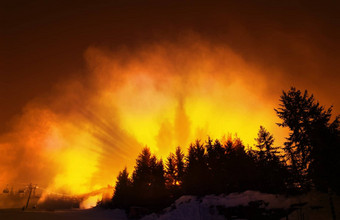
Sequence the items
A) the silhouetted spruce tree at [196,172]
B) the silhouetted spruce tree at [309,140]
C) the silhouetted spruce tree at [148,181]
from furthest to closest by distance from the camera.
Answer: the silhouetted spruce tree at [148,181] < the silhouetted spruce tree at [196,172] < the silhouetted spruce tree at [309,140]

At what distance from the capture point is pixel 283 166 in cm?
2506

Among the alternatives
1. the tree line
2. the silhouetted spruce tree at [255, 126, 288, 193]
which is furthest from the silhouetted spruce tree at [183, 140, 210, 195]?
the silhouetted spruce tree at [255, 126, 288, 193]

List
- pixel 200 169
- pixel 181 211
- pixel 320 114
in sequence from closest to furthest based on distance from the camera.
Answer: pixel 320 114 < pixel 181 211 < pixel 200 169

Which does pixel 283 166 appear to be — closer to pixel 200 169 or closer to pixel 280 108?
pixel 280 108

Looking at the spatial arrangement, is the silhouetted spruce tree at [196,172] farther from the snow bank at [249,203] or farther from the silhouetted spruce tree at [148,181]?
the silhouetted spruce tree at [148,181]

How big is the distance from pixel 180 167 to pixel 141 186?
33.0 feet

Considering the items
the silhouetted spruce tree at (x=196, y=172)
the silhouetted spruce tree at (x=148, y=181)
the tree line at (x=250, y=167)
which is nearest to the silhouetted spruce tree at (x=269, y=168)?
the tree line at (x=250, y=167)

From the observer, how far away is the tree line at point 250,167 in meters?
19.4

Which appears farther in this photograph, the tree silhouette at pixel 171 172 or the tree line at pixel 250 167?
the tree silhouette at pixel 171 172

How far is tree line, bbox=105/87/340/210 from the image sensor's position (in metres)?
19.4

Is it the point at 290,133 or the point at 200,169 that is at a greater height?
the point at 290,133

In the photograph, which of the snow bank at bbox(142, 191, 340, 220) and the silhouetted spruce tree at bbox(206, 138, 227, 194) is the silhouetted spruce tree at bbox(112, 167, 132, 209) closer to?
the snow bank at bbox(142, 191, 340, 220)

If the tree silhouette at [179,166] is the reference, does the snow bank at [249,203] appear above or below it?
below

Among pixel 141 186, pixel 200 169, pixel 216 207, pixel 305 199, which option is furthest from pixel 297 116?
pixel 141 186
